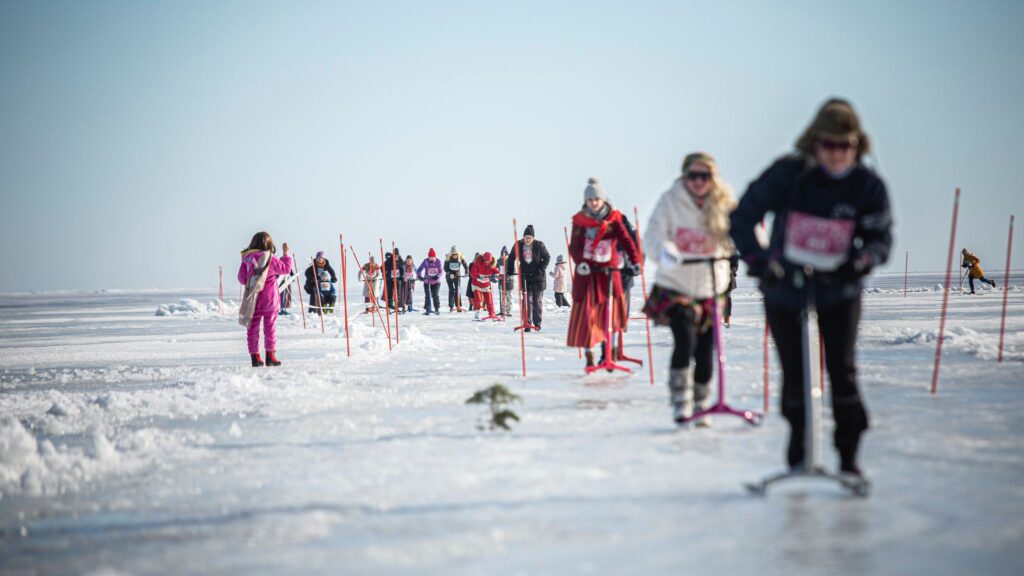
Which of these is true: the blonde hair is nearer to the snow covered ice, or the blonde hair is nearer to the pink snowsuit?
the snow covered ice

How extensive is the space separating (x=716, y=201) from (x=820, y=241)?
60.0 inches

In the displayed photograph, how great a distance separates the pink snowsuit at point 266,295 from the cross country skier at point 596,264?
401 centimetres

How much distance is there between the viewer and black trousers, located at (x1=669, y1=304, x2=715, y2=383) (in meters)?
4.83

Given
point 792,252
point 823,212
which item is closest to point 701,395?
point 792,252

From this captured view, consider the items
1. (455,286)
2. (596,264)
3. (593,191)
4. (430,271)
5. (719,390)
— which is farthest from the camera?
(455,286)

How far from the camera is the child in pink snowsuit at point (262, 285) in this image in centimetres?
935

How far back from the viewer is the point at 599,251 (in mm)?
7348

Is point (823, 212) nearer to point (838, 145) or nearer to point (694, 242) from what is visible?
point (838, 145)

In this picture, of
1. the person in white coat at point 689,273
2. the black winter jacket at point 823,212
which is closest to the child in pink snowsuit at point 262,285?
the person in white coat at point 689,273

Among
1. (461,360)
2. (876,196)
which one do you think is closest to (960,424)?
(876,196)

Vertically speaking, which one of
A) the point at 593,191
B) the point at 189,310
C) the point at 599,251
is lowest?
the point at 189,310

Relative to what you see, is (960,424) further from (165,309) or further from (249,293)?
(165,309)

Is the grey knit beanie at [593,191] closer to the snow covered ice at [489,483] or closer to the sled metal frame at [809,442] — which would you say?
the snow covered ice at [489,483]

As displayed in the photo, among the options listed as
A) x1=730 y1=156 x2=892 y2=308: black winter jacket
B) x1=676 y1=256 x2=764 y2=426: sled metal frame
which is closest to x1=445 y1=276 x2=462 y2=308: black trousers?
x1=676 y1=256 x2=764 y2=426: sled metal frame
